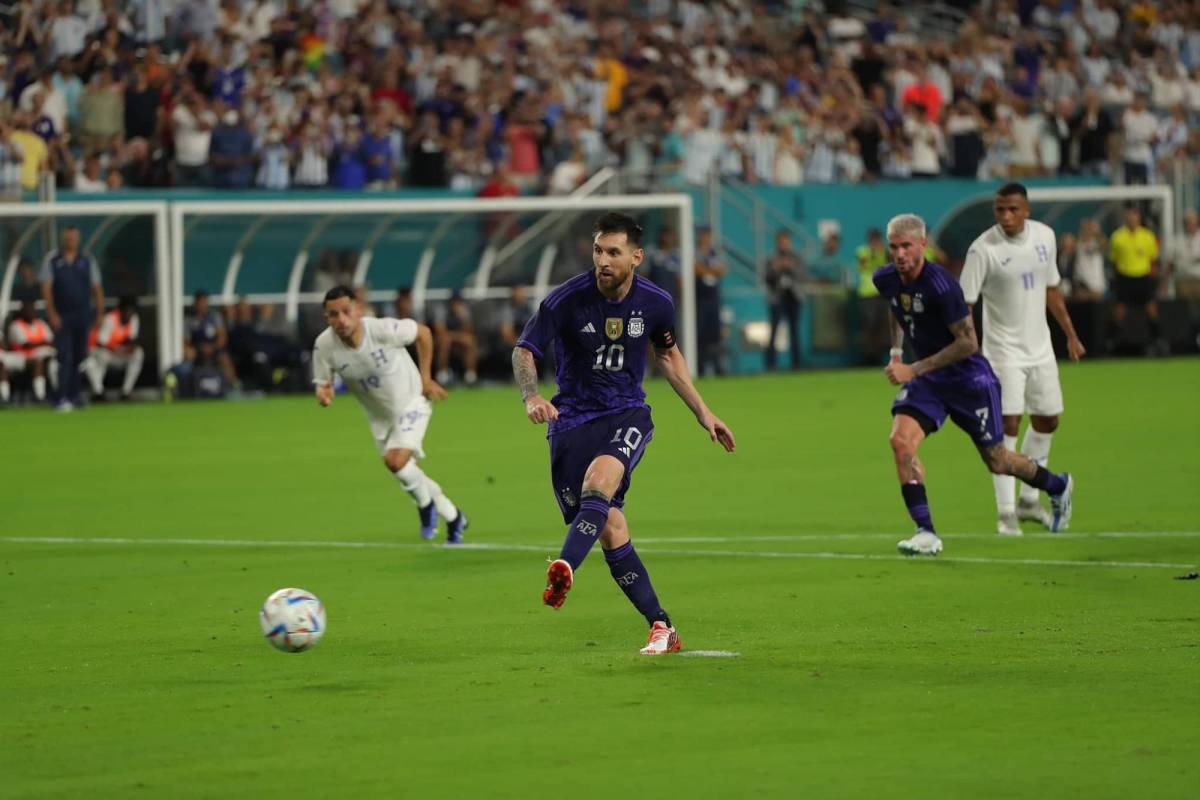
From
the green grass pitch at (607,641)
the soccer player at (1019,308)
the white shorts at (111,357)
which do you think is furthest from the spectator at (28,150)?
the soccer player at (1019,308)

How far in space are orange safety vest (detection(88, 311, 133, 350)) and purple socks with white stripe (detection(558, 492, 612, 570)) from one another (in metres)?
20.7

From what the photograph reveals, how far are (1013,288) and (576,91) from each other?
20.5m

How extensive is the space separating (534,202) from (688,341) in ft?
11.0

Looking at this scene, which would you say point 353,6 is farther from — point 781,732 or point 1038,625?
point 781,732

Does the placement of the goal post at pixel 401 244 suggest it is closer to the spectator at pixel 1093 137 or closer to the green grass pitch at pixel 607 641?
the spectator at pixel 1093 137

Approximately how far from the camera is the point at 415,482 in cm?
1373

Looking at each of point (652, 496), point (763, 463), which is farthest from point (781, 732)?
point (763, 463)

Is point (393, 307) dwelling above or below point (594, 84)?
below

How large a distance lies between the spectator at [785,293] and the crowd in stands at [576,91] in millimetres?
1922

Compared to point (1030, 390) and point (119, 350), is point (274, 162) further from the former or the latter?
point (1030, 390)

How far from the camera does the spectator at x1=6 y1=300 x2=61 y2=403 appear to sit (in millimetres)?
27859

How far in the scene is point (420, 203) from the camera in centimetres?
2994

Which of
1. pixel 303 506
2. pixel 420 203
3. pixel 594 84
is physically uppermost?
pixel 594 84

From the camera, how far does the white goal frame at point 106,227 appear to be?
27484 millimetres
